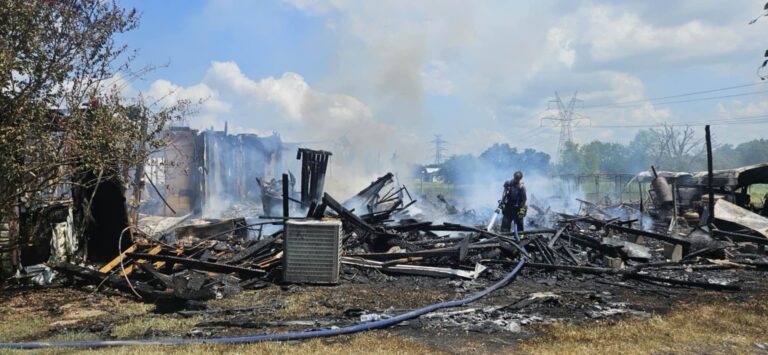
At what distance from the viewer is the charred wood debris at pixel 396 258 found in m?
7.89

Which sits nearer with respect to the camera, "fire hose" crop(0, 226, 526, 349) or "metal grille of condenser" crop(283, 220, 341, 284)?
"fire hose" crop(0, 226, 526, 349)

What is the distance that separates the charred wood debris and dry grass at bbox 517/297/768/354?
190cm

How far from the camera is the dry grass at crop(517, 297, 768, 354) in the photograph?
5.01 metres

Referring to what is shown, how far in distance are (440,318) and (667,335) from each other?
7.96 feet

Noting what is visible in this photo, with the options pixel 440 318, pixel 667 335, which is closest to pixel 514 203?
pixel 440 318

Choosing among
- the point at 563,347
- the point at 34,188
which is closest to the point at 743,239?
the point at 563,347

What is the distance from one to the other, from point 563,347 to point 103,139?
6.50m

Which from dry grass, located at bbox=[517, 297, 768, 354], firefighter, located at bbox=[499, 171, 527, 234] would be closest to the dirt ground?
dry grass, located at bbox=[517, 297, 768, 354]

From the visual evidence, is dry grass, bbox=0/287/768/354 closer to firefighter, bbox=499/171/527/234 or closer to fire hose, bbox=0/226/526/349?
fire hose, bbox=0/226/526/349

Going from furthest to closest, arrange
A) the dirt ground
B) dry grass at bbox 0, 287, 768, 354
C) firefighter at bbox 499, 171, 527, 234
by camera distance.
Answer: firefighter at bbox 499, 171, 527, 234 → the dirt ground → dry grass at bbox 0, 287, 768, 354

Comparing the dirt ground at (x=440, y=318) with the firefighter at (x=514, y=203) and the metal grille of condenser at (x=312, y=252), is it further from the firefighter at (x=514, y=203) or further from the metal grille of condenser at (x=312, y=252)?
the firefighter at (x=514, y=203)

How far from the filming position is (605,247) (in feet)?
34.3

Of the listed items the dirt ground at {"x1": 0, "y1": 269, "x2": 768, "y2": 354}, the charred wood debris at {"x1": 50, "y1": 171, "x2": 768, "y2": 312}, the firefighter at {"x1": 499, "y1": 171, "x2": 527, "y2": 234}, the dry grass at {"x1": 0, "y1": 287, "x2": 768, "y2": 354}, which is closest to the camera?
the dry grass at {"x1": 0, "y1": 287, "x2": 768, "y2": 354}

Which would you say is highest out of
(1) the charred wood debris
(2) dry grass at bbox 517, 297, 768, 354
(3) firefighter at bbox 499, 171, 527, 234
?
(3) firefighter at bbox 499, 171, 527, 234
